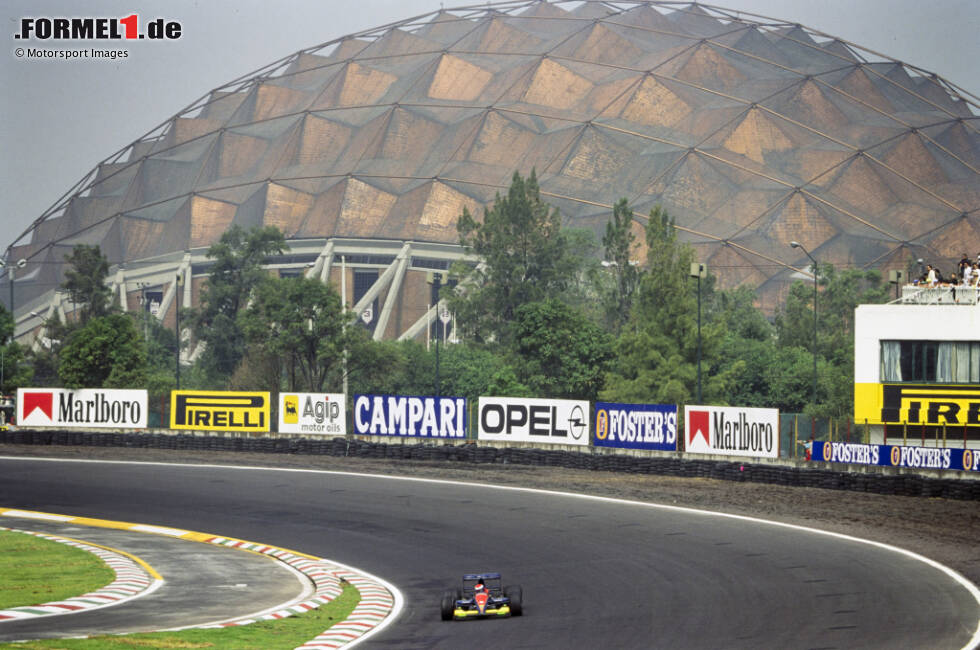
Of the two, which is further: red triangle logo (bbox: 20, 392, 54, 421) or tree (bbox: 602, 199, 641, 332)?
tree (bbox: 602, 199, 641, 332)

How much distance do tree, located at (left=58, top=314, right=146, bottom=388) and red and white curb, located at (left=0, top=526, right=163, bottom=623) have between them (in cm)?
5043

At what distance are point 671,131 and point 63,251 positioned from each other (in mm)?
80647

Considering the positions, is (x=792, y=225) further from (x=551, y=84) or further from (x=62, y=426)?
(x=62, y=426)

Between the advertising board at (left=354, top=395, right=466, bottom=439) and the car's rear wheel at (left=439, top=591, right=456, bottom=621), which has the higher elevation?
the advertising board at (left=354, top=395, right=466, bottom=439)

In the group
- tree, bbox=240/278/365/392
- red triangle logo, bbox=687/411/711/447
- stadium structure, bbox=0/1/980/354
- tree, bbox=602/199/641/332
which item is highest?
stadium structure, bbox=0/1/980/354

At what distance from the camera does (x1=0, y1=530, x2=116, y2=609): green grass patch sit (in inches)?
847

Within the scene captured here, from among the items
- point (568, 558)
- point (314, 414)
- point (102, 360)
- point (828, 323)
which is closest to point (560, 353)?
point (314, 414)

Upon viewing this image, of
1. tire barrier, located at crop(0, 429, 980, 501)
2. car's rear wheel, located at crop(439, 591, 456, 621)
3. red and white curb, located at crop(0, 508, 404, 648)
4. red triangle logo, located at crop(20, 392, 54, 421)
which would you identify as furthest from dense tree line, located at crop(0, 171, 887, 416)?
car's rear wheel, located at crop(439, 591, 456, 621)

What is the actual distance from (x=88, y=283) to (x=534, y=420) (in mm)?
73316

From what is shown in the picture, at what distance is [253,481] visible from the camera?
1704 inches

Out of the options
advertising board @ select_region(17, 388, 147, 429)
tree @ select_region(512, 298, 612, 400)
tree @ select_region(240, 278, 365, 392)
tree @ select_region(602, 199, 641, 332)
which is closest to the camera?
advertising board @ select_region(17, 388, 147, 429)

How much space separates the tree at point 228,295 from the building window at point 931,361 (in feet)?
225

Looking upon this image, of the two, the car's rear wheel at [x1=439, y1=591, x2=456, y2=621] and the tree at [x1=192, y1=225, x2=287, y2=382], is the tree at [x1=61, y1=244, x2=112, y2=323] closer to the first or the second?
the tree at [x1=192, y1=225, x2=287, y2=382]

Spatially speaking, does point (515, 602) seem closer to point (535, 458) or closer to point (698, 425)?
point (698, 425)
